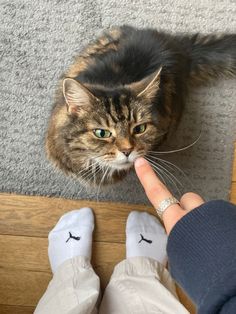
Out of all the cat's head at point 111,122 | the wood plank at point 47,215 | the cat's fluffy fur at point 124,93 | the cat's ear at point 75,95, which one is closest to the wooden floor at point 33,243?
the wood plank at point 47,215

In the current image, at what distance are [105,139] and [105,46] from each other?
16.0 inches

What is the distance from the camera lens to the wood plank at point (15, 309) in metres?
1.38

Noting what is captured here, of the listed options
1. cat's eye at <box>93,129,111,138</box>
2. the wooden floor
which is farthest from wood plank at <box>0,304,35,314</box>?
cat's eye at <box>93,129,111,138</box>

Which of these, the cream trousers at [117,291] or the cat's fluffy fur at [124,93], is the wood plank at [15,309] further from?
the cat's fluffy fur at [124,93]

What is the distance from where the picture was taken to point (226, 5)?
1432 mm

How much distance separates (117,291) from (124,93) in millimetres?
627

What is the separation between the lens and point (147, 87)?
97 cm

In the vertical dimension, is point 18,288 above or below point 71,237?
below

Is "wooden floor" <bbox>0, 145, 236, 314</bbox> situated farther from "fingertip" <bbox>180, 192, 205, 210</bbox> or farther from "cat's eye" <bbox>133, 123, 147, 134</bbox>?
"fingertip" <bbox>180, 192, 205, 210</bbox>

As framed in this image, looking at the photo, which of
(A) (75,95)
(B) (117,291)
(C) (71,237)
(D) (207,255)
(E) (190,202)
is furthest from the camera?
(C) (71,237)

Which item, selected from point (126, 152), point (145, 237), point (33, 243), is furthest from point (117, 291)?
point (126, 152)

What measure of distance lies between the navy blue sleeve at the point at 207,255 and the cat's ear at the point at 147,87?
0.39 metres

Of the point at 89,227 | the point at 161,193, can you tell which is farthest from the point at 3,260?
the point at 161,193

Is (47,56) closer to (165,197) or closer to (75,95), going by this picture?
(75,95)
